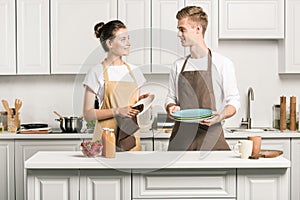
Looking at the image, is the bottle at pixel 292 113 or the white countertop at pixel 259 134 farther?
the bottle at pixel 292 113

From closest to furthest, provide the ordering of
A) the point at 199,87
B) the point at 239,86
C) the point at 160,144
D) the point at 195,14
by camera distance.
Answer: the point at 195,14
the point at 199,87
the point at 160,144
the point at 239,86

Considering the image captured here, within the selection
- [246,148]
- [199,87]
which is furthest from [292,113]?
[246,148]

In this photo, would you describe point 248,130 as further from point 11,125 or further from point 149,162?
point 149,162

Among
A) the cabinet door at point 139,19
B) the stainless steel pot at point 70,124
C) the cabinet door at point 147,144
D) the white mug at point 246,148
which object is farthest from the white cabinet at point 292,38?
the white mug at point 246,148

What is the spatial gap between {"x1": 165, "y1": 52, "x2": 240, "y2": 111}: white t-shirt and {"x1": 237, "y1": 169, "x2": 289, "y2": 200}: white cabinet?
25.6 inches

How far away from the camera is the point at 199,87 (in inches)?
149

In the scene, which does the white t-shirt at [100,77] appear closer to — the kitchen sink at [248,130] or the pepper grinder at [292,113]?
the kitchen sink at [248,130]

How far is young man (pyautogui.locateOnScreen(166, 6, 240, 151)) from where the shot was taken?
356 centimetres

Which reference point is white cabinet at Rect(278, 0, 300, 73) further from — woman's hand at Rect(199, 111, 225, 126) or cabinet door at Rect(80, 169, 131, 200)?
cabinet door at Rect(80, 169, 131, 200)

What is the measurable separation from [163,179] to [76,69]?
222 centimetres

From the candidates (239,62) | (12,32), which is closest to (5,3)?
(12,32)

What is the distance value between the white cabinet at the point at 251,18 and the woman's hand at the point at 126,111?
1.70 metres

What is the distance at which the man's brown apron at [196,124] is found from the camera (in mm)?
3607

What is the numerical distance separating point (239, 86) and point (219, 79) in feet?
5.39
